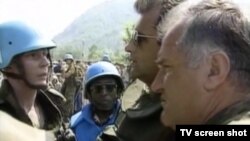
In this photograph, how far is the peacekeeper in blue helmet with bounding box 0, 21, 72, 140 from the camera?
10.8 feet

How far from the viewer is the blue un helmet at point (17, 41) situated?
3531mm

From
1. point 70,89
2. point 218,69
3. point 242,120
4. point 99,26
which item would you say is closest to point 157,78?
point 218,69

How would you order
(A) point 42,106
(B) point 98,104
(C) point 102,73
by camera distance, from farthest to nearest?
(C) point 102,73 → (B) point 98,104 → (A) point 42,106

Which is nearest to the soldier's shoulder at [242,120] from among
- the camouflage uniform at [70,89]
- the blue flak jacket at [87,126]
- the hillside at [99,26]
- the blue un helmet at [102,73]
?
the blue flak jacket at [87,126]

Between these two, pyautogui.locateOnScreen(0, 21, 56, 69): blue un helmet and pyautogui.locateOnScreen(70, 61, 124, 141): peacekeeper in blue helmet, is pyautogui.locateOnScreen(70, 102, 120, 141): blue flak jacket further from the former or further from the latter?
pyautogui.locateOnScreen(0, 21, 56, 69): blue un helmet

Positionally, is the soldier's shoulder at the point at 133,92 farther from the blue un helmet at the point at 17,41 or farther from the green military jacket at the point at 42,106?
the blue un helmet at the point at 17,41

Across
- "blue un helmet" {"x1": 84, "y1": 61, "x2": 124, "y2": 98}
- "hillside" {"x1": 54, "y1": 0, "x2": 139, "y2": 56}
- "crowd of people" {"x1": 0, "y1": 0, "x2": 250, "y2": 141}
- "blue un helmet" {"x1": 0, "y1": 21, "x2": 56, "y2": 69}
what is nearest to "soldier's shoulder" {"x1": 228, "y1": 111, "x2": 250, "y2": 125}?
"crowd of people" {"x1": 0, "y1": 0, "x2": 250, "y2": 141}

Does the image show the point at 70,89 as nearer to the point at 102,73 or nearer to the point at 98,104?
the point at 102,73

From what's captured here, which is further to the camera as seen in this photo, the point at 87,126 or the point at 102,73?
the point at 102,73

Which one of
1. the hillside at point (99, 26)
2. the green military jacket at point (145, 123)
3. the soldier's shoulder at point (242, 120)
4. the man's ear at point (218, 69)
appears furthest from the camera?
the hillside at point (99, 26)

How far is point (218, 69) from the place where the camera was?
183 centimetres

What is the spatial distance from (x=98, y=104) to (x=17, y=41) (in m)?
1.52

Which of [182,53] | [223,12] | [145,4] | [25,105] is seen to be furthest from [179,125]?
[25,105]

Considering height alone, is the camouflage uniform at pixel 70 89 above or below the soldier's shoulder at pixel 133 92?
below
